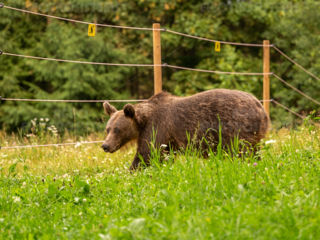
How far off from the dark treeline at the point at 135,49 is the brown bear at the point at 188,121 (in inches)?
370

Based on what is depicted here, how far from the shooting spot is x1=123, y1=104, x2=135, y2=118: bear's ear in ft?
19.7

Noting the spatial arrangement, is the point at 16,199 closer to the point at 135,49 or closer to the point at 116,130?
the point at 116,130

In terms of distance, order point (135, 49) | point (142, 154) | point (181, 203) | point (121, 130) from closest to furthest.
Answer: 1. point (181, 203)
2. point (142, 154)
3. point (121, 130)
4. point (135, 49)

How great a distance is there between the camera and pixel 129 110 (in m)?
6.07

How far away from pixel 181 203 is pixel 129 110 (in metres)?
2.90

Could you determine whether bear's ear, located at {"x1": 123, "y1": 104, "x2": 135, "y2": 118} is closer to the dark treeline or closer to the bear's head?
the bear's head

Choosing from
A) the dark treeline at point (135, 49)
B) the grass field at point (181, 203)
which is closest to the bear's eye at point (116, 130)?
the grass field at point (181, 203)

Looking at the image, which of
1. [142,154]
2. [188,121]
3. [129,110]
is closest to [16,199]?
[142,154]

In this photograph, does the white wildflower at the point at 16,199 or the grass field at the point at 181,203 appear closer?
the grass field at the point at 181,203

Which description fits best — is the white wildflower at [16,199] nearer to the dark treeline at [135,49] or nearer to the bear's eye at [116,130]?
the bear's eye at [116,130]

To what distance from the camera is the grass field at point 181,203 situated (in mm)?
2663

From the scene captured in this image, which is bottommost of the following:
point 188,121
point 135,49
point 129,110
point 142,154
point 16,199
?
point 142,154

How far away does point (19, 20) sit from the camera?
18.0m

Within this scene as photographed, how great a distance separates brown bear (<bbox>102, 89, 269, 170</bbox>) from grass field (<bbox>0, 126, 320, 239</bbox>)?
3.23 feet
